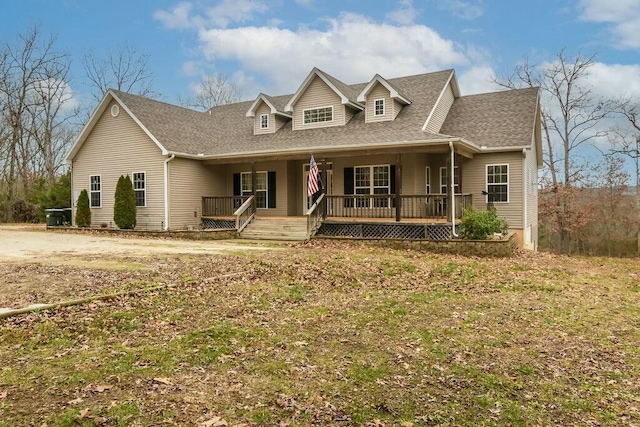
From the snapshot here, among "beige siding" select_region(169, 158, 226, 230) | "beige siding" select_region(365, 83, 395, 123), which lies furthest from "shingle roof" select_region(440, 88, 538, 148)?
"beige siding" select_region(169, 158, 226, 230)

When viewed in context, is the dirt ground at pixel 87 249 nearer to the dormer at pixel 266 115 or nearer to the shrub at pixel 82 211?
the shrub at pixel 82 211

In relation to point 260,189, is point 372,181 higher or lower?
higher

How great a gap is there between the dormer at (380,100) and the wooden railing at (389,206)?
3646mm

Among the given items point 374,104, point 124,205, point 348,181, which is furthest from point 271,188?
point 124,205

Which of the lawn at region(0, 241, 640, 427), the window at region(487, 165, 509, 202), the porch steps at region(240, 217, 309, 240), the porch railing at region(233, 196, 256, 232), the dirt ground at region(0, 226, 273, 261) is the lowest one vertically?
the lawn at region(0, 241, 640, 427)

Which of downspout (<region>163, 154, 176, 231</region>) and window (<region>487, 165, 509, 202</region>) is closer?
window (<region>487, 165, 509, 202</region>)

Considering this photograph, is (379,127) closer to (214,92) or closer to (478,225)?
(478,225)

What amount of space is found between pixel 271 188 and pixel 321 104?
4461mm

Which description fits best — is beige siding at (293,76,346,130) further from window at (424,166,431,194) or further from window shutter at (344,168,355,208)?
window at (424,166,431,194)

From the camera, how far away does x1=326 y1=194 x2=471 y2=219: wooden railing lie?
1714 centimetres

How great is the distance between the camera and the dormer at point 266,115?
2263 cm

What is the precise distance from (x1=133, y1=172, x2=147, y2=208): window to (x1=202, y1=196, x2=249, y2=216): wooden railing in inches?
102

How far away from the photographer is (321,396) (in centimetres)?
423

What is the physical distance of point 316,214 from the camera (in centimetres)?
1828
